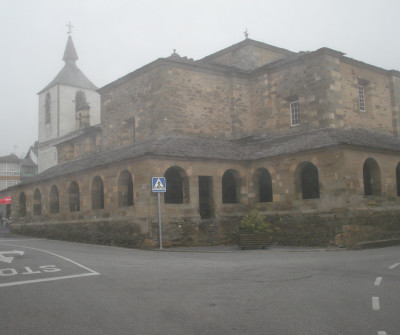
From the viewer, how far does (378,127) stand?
81.8ft

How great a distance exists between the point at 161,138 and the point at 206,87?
4240 millimetres

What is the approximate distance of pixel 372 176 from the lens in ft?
69.7

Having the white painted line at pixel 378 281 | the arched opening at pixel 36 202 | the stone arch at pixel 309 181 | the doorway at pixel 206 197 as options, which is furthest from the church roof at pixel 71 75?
the white painted line at pixel 378 281

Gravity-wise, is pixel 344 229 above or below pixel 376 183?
below

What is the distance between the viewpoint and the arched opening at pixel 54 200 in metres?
30.0

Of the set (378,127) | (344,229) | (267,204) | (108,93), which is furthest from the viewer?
(108,93)

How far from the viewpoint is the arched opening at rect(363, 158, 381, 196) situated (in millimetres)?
21031

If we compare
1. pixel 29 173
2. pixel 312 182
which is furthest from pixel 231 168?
pixel 29 173

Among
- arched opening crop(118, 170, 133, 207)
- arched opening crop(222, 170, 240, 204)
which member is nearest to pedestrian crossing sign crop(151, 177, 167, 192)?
arched opening crop(118, 170, 133, 207)

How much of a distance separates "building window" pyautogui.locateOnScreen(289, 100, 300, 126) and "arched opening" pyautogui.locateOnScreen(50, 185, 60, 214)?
1552 centimetres

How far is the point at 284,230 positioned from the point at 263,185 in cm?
322

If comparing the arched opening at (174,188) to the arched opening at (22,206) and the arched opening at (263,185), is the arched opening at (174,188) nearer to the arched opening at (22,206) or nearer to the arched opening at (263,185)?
the arched opening at (263,185)

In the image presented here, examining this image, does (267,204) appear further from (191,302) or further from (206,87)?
(191,302)

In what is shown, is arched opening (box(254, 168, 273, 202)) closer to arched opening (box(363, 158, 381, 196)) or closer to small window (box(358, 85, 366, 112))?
arched opening (box(363, 158, 381, 196))
